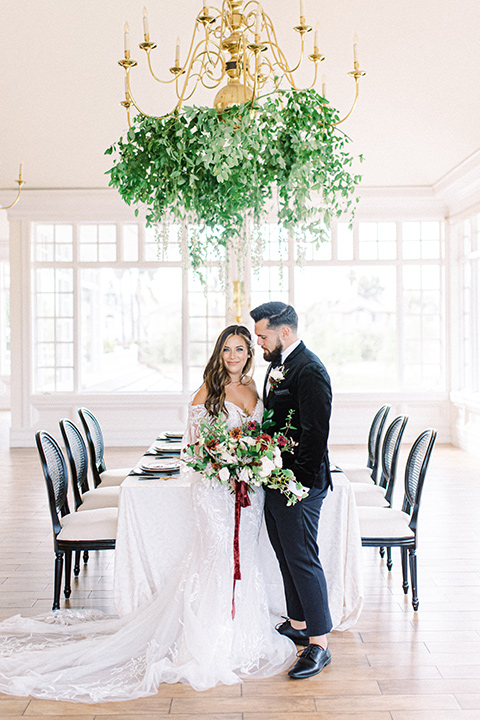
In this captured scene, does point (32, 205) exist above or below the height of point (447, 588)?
above

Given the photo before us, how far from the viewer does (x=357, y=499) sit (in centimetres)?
451

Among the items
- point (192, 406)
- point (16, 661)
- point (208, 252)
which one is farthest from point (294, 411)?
point (16, 661)

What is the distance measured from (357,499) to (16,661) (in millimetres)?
2255

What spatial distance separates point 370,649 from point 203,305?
7.31 metres

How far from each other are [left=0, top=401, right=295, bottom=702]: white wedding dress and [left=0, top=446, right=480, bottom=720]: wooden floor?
8cm

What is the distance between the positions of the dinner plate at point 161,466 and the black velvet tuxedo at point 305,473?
2.79 ft

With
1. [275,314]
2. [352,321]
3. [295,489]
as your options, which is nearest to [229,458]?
[295,489]

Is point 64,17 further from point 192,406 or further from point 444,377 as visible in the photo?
point 444,377

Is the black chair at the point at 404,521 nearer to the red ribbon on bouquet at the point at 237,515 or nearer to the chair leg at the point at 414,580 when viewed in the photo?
the chair leg at the point at 414,580

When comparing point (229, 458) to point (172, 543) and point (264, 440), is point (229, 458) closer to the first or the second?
point (264, 440)

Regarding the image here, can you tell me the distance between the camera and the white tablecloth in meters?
3.65

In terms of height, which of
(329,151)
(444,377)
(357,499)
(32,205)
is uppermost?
(32,205)

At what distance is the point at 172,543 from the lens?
3.69 m

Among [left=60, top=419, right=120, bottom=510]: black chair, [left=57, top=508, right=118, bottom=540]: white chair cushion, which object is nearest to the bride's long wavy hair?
[left=57, top=508, right=118, bottom=540]: white chair cushion
